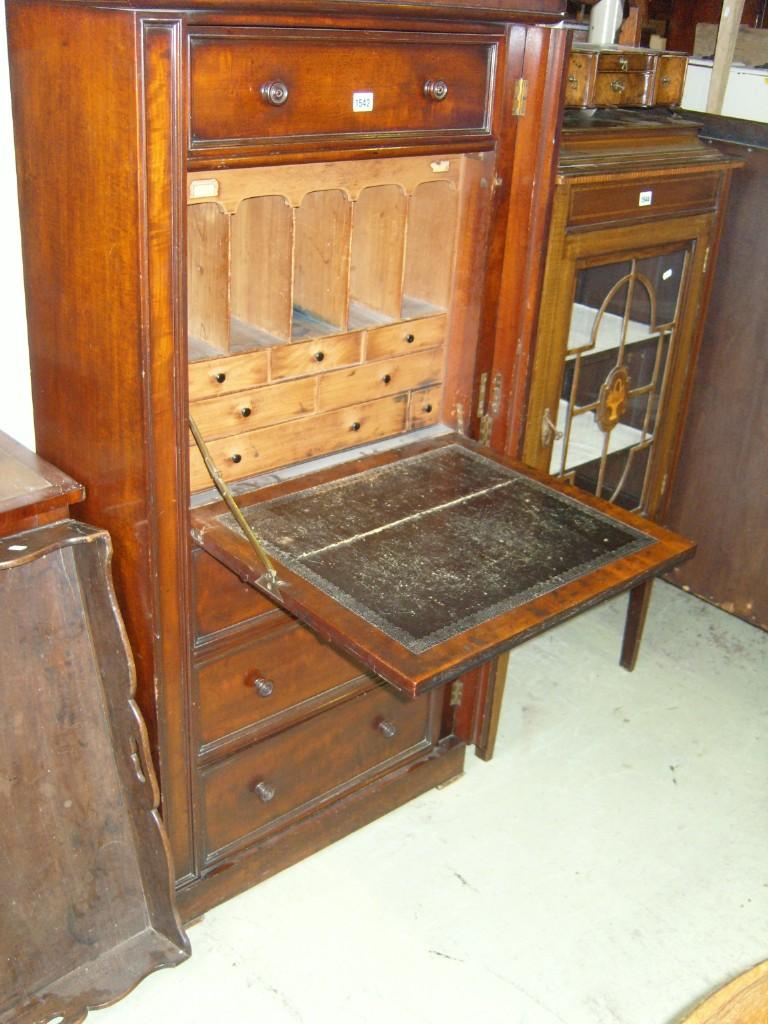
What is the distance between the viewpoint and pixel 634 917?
2.19m

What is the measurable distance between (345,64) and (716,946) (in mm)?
1752

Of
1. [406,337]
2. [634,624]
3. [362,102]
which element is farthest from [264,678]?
[634,624]

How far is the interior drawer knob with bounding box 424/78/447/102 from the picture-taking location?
5.76 ft

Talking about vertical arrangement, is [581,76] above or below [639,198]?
above

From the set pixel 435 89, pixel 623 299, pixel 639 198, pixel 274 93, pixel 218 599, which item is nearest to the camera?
pixel 274 93

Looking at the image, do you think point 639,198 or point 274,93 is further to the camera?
point 639,198

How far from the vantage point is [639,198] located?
2430mm

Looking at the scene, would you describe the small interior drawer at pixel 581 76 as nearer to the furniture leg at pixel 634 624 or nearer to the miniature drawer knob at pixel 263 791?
the furniture leg at pixel 634 624

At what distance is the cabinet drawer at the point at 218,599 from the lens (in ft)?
6.06

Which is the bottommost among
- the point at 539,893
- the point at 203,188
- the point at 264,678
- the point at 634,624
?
the point at 539,893

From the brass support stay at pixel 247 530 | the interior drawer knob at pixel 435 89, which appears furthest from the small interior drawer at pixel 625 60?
the brass support stay at pixel 247 530

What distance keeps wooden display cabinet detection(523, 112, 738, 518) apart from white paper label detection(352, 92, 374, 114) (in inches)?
24.9

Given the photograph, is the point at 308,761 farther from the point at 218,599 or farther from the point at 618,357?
the point at 618,357

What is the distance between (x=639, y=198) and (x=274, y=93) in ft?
3.77
